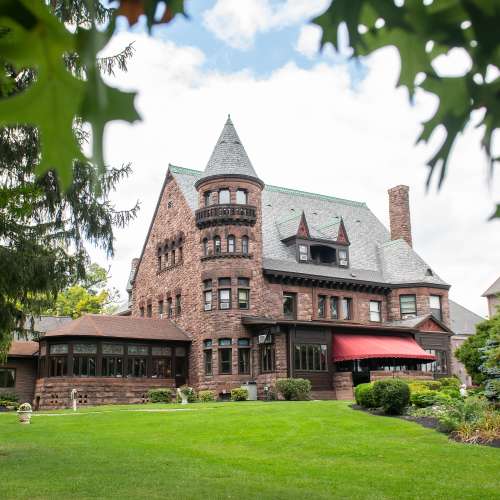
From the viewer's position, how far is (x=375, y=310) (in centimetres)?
4362

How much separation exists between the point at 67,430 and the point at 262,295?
1830cm

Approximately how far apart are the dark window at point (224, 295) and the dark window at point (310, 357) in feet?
15.1

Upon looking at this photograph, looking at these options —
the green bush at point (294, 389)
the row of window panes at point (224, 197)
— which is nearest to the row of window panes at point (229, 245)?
the row of window panes at point (224, 197)

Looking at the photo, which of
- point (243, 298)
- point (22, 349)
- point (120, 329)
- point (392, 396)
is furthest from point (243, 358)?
point (22, 349)

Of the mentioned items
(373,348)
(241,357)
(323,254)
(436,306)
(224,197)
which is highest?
(224,197)

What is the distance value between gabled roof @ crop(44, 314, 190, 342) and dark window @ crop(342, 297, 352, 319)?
10079 mm

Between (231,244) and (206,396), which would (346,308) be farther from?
(206,396)

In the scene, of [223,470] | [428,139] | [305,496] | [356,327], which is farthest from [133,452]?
[356,327]

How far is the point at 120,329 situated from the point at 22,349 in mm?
9976

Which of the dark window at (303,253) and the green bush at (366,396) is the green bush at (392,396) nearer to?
the green bush at (366,396)

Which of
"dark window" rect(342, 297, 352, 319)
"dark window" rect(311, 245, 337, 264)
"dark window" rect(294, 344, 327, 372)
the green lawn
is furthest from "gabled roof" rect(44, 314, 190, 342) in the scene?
the green lawn

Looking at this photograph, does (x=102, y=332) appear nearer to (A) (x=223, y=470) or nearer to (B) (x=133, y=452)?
(B) (x=133, y=452)

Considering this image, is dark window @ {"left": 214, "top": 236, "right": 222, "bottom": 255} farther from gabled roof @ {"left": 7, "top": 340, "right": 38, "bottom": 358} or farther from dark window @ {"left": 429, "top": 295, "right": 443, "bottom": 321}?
dark window @ {"left": 429, "top": 295, "right": 443, "bottom": 321}

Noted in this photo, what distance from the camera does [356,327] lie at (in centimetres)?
3900
